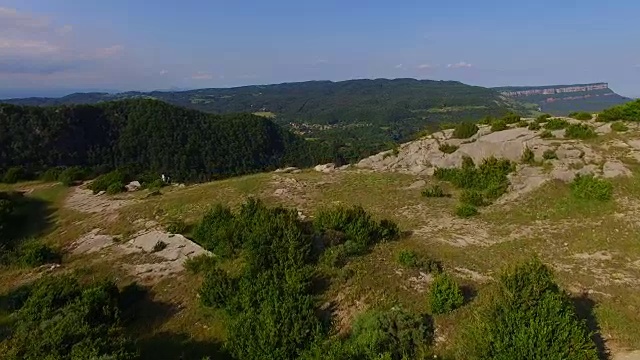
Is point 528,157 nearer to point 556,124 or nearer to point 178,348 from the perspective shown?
point 556,124

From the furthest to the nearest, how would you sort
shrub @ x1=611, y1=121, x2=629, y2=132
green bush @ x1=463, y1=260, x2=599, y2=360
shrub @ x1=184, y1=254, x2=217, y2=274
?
shrub @ x1=611, y1=121, x2=629, y2=132 → shrub @ x1=184, y1=254, x2=217, y2=274 → green bush @ x1=463, y1=260, x2=599, y2=360

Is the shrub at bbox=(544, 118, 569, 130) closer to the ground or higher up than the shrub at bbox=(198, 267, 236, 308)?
higher up

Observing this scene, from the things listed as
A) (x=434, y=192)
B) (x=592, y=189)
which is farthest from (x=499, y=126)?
(x=592, y=189)

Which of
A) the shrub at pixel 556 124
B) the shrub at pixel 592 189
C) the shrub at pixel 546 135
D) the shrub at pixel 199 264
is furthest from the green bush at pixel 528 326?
the shrub at pixel 556 124

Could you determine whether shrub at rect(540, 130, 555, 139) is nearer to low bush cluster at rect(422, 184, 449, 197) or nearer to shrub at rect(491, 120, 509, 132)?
shrub at rect(491, 120, 509, 132)

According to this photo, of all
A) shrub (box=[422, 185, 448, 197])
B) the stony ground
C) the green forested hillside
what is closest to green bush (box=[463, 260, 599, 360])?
the stony ground
